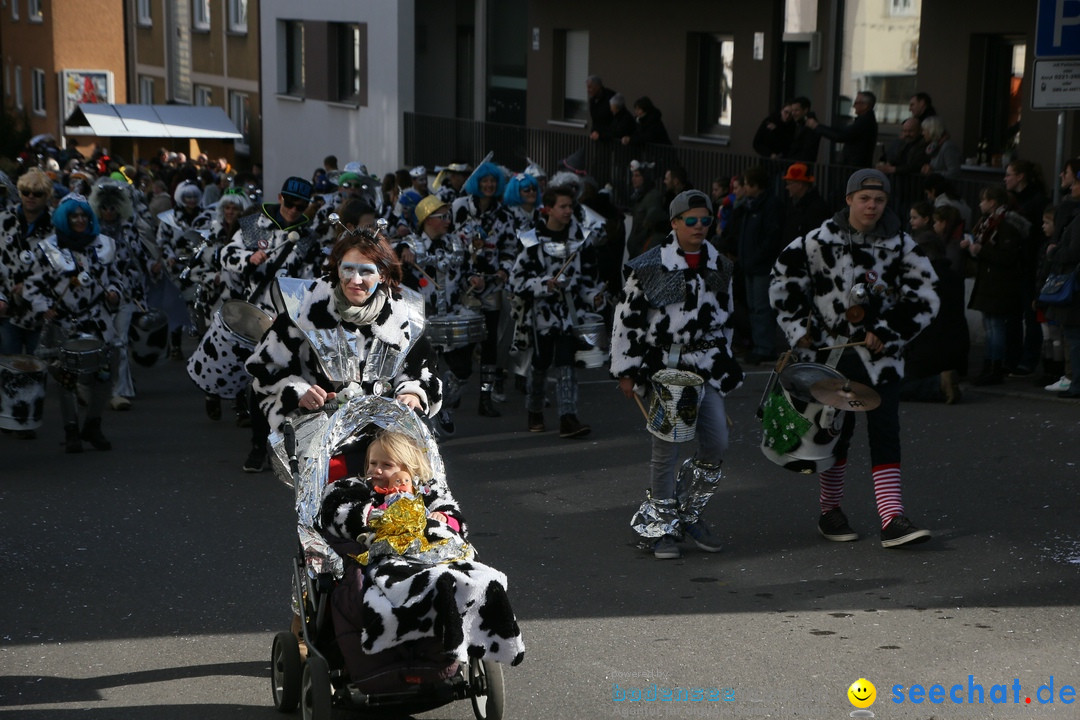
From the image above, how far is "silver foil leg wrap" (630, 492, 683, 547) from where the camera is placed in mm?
7953

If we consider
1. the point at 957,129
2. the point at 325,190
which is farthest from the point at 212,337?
the point at 957,129

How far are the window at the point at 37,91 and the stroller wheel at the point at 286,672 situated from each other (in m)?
50.7

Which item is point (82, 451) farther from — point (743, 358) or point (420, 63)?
point (420, 63)

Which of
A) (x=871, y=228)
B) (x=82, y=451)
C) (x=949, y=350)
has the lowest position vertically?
(x=82, y=451)

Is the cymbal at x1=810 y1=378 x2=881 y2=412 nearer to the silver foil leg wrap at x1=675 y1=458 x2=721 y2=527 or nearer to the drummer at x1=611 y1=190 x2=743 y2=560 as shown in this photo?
the drummer at x1=611 y1=190 x2=743 y2=560

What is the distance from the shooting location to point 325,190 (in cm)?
1831

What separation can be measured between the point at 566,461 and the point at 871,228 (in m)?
3.31

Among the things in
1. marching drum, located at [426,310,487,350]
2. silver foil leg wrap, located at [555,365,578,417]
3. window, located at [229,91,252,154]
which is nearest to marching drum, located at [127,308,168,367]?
marching drum, located at [426,310,487,350]

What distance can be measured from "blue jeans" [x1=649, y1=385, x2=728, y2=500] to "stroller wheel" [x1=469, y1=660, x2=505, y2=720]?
8.95 feet

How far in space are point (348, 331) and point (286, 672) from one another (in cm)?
153

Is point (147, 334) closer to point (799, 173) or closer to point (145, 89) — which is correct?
point (799, 173)

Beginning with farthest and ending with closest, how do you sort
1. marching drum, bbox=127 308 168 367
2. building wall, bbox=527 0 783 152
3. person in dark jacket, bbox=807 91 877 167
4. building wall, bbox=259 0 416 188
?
building wall, bbox=259 0 416 188, building wall, bbox=527 0 783 152, person in dark jacket, bbox=807 91 877 167, marching drum, bbox=127 308 168 367

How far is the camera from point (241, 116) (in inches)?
1502

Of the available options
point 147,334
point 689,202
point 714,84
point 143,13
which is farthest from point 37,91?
point 689,202
